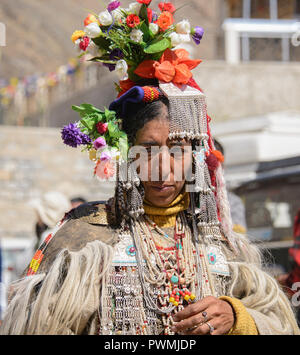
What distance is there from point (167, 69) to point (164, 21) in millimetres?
209

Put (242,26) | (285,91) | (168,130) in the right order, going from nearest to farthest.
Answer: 1. (168,130)
2. (285,91)
3. (242,26)

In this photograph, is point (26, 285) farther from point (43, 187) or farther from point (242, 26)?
point (242, 26)

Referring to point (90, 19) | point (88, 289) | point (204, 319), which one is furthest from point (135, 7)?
point (204, 319)

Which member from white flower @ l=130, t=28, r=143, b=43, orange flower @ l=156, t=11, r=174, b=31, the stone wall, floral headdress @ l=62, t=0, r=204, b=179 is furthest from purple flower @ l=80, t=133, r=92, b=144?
the stone wall

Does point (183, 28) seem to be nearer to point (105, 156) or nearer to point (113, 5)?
point (113, 5)

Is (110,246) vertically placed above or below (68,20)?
below

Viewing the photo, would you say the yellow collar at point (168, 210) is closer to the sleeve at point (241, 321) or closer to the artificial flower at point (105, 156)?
the artificial flower at point (105, 156)

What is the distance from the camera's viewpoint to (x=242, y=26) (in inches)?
536

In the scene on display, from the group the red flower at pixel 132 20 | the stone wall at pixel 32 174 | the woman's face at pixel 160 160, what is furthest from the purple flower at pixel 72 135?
the stone wall at pixel 32 174

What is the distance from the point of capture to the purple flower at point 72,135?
7.63 ft

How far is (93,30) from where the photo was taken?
2352 millimetres

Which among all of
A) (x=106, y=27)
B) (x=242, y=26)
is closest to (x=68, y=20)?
(x=242, y=26)

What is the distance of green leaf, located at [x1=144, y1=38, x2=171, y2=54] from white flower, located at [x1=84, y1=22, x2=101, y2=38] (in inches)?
8.6

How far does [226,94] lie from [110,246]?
414 inches
